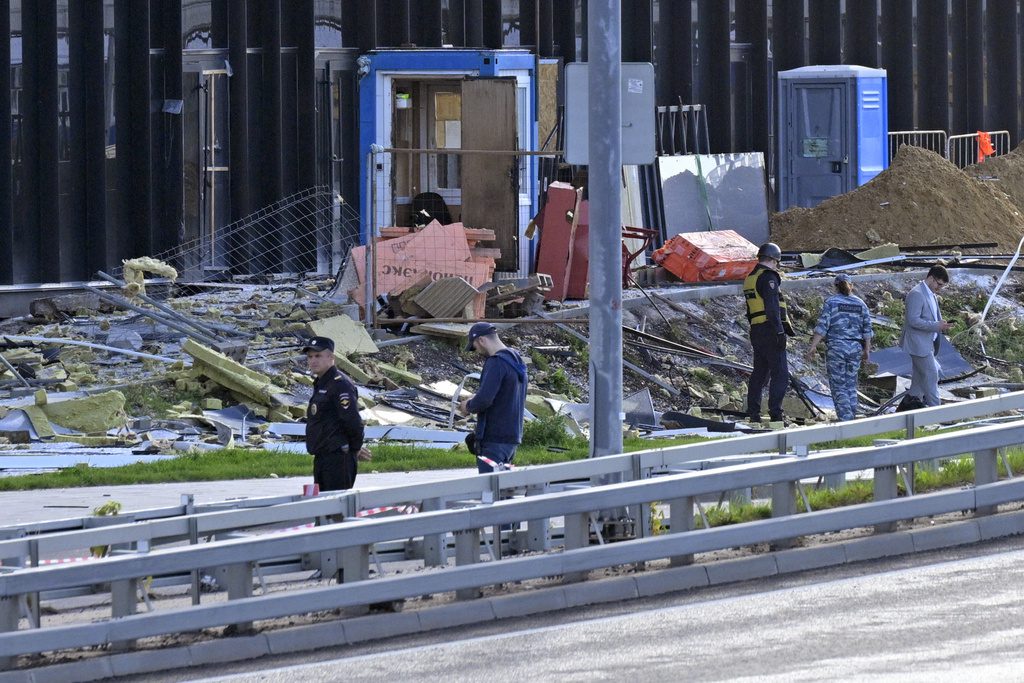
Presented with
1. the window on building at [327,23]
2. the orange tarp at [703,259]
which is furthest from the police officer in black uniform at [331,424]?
the window on building at [327,23]

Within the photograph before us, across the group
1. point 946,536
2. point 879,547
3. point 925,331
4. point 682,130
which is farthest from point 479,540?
point 682,130

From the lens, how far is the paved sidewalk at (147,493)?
11.9 m

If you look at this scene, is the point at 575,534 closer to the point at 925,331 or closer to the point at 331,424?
the point at 331,424

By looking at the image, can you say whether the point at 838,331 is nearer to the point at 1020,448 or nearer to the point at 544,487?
the point at 1020,448

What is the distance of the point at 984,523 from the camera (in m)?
9.73

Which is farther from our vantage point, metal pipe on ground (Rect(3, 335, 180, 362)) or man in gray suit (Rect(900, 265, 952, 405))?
metal pipe on ground (Rect(3, 335, 180, 362))

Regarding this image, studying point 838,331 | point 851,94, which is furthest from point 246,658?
point 851,94

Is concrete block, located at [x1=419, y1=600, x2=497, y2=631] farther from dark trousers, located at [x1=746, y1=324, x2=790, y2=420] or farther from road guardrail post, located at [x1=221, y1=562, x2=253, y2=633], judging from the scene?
dark trousers, located at [x1=746, y1=324, x2=790, y2=420]

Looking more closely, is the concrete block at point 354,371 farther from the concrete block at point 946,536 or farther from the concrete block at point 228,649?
the concrete block at point 228,649

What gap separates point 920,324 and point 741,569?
25.0ft

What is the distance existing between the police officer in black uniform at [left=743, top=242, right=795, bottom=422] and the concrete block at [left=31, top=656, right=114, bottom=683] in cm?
1024

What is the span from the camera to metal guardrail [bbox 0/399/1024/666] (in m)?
7.88

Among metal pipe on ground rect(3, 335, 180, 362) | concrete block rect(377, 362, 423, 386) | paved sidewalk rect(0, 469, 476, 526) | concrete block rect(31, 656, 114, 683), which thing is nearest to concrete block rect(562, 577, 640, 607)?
concrete block rect(31, 656, 114, 683)

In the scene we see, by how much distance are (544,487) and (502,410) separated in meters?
0.76
